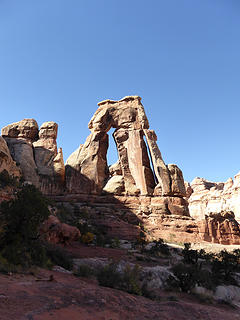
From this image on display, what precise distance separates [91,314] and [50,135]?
3789cm

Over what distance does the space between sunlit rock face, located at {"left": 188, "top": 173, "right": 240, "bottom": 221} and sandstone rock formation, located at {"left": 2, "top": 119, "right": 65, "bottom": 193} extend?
150ft

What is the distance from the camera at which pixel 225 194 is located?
78.3m

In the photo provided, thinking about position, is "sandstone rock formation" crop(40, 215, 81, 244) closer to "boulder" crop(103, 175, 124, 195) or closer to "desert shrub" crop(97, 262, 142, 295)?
"desert shrub" crop(97, 262, 142, 295)

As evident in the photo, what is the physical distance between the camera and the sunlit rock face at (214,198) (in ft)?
238

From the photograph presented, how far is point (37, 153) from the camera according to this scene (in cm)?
3834

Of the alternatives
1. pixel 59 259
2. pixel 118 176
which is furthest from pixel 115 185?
pixel 59 259

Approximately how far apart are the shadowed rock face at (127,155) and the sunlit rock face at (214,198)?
3851 centimetres

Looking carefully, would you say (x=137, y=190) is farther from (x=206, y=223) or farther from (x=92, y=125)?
(x=92, y=125)

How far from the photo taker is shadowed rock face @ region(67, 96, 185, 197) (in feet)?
112

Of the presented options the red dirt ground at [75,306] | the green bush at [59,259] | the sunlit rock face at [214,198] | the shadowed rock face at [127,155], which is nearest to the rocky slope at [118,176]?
the shadowed rock face at [127,155]

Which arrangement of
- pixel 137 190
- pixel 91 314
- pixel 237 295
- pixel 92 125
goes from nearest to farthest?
pixel 91 314 < pixel 237 295 < pixel 137 190 < pixel 92 125

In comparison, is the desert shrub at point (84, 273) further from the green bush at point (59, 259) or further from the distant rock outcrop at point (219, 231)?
the distant rock outcrop at point (219, 231)

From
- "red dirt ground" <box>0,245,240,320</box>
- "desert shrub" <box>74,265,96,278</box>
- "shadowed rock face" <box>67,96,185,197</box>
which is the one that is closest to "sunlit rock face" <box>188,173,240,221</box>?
"shadowed rock face" <box>67,96,185,197</box>

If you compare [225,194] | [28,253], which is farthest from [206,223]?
[225,194]
